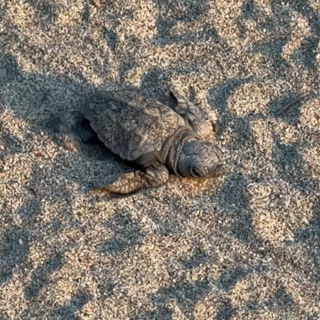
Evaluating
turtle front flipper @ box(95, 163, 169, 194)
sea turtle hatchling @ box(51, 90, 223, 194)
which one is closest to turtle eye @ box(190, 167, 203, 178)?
sea turtle hatchling @ box(51, 90, 223, 194)

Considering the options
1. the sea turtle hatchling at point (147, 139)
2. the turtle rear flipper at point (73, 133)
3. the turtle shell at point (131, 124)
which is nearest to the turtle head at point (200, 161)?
the sea turtle hatchling at point (147, 139)

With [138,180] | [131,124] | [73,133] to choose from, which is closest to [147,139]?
[131,124]

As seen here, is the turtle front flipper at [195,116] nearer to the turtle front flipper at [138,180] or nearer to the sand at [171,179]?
the sand at [171,179]

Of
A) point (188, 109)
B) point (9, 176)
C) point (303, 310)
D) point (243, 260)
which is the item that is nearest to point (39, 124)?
point (9, 176)

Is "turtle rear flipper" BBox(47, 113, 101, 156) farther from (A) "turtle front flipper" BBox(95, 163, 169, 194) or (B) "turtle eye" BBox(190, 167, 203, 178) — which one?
(B) "turtle eye" BBox(190, 167, 203, 178)

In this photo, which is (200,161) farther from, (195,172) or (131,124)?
(131,124)

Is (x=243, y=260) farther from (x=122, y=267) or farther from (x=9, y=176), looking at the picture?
(x=9, y=176)
